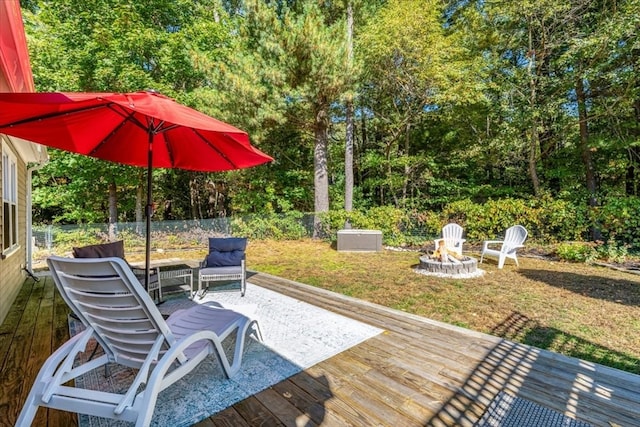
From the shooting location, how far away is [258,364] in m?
2.54

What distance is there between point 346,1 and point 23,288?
11859mm

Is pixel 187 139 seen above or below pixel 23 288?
above

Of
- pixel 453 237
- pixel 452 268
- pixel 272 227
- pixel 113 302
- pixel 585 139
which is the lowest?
pixel 452 268

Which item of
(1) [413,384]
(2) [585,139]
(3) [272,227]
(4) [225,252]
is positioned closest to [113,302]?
(1) [413,384]

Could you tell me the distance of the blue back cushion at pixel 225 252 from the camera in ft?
16.0

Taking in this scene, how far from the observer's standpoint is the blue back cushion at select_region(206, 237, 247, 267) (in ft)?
16.0

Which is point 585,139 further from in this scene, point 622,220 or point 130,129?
point 130,129

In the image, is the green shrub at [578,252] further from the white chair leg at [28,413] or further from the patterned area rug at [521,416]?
the white chair leg at [28,413]

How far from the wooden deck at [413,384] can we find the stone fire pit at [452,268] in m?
2.67

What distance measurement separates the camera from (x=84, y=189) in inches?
482

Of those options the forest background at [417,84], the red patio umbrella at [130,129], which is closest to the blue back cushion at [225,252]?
the red patio umbrella at [130,129]

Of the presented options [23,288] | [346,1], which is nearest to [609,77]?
[346,1]

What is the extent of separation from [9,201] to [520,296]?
7523 mm

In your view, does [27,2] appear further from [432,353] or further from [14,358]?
[432,353]
